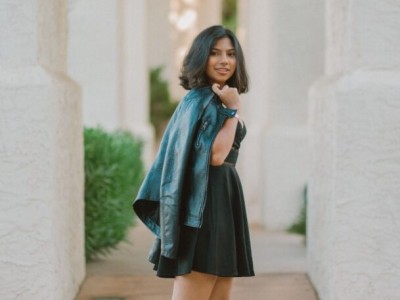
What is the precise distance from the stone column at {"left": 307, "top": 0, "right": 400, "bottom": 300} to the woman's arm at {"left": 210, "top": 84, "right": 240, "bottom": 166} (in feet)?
3.15

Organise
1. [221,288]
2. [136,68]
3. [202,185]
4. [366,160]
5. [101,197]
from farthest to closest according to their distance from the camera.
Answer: [136,68], [101,197], [366,160], [221,288], [202,185]

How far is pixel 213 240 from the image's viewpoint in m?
3.22

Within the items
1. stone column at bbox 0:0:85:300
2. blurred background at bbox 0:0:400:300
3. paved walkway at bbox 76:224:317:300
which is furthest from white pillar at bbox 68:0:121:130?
stone column at bbox 0:0:85:300

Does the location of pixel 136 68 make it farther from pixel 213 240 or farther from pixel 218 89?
pixel 213 240

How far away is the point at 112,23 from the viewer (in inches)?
403

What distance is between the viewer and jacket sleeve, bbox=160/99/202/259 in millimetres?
3156

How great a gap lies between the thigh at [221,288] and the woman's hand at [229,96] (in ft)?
2.60

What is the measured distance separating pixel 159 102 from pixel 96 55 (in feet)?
30.5

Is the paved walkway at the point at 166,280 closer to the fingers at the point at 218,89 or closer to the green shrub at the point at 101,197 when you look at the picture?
the green shrub at the point at 101,197

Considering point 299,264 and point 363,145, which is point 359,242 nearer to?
point 363,145

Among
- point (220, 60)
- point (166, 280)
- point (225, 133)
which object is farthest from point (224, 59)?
point (166, 280)

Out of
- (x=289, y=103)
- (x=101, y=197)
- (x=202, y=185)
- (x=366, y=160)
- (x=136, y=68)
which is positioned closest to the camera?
(x=202, y=185)

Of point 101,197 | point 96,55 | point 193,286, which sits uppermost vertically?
point 96,55

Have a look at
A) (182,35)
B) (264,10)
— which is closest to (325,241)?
(264,10)
